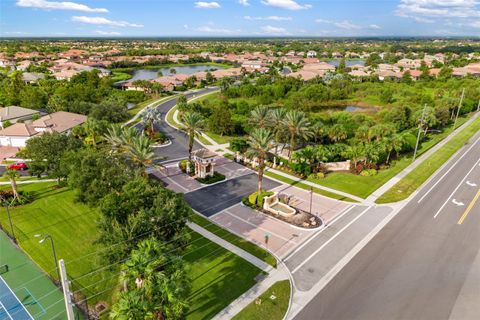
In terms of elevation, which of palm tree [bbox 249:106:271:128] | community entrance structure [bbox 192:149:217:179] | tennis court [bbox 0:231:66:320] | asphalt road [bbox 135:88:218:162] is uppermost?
palm tree [bbox 249:106:271:128]

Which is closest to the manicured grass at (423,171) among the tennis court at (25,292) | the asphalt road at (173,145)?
the asphalt road at (173,145)

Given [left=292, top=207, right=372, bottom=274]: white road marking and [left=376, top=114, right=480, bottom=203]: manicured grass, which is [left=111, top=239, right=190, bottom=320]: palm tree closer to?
[left=292, top=207, right=372, bottom=274]: white road marking

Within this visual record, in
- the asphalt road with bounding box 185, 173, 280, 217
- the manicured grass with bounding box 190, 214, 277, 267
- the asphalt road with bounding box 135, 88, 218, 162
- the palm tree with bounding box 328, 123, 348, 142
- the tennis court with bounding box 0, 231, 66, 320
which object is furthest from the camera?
the palm tree with bounding box 328, 123, 348, 142

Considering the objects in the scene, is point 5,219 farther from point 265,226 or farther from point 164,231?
point 265,226

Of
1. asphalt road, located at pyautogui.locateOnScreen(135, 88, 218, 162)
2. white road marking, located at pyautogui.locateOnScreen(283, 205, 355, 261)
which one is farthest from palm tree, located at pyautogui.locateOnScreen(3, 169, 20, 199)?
white road marking, located at pyautogui.locateOnScreen(283, 205, 355, 261)

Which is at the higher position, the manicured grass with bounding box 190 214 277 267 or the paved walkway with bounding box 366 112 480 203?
the manicured grass with bounding box 190 214 277 267
